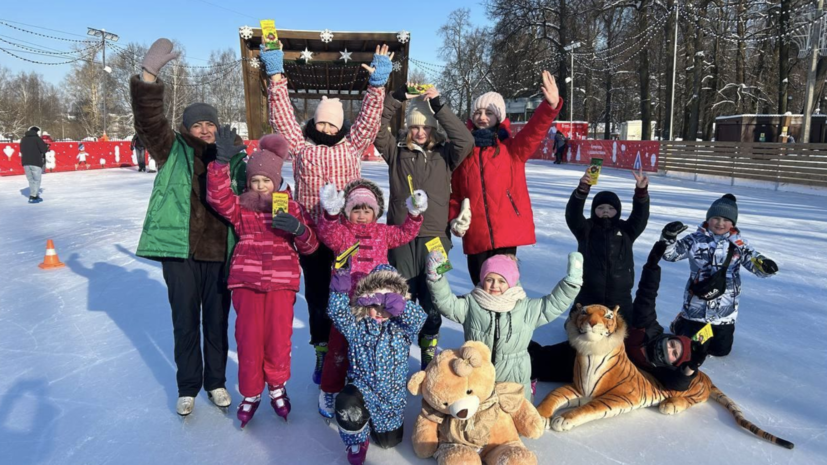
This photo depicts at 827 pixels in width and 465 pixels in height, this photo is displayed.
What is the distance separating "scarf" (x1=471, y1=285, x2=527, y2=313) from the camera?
94.4 inches

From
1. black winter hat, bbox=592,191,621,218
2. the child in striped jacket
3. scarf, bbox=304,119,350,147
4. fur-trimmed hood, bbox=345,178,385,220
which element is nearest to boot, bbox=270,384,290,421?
the child in striped jacket

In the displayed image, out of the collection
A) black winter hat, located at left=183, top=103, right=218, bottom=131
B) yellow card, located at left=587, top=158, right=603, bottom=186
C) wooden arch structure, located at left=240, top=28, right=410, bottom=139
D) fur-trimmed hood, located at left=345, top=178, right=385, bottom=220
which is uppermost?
wooden arch structure, located at left=240, top=28, right=410, bottom=139

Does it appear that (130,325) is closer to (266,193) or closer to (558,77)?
(266,193)

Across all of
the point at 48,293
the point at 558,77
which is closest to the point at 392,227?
the point at 48,293

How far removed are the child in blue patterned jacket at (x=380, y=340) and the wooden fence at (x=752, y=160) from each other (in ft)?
43.9

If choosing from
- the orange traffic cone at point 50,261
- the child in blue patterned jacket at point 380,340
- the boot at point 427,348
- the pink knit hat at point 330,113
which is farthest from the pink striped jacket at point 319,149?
the orange traffic cone at point 50,261

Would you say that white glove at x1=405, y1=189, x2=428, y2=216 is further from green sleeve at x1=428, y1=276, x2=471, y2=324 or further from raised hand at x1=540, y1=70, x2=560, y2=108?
raised hand at x1=540, y1=70, x2=560, y2=108

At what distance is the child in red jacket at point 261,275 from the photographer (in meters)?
2.39

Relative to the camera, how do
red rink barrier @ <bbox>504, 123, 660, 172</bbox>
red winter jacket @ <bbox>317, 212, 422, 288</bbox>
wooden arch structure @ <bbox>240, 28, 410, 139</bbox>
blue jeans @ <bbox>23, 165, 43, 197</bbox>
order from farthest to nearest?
wooden arch structure @ <bbox>240, 28, 410, 139</bbox>
red rink barrier @ <bbox>504, 123, 660, 172</bbox>
blue jeans @ <bbox>23, 165, 43, 197</bbox>
red winter jacket @ <bbox>317, 212, 422, 288</bbox>

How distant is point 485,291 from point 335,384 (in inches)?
35.7

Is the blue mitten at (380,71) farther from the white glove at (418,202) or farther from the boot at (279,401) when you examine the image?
the boot at (279,401)

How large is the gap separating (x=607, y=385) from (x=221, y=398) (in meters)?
1.98

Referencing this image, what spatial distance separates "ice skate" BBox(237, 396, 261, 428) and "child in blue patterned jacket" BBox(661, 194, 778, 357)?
253cm

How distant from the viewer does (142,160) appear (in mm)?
17359
